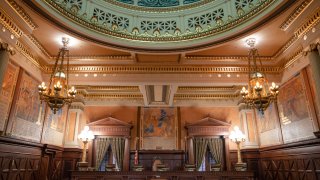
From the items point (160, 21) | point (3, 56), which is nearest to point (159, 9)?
point (160, 21)

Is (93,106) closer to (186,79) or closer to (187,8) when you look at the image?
(186,79)

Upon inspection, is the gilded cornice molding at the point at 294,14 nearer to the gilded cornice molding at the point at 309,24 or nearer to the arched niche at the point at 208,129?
the gilded cornice molding at the point at 309,24

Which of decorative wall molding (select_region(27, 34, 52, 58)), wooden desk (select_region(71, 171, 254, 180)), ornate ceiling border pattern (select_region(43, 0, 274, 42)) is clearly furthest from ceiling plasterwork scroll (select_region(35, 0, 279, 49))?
wooden desk (select_region(71, 171, 254, 180))

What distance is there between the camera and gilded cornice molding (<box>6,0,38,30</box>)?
542 cm

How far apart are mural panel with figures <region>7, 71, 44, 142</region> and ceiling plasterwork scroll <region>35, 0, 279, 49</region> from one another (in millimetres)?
2882

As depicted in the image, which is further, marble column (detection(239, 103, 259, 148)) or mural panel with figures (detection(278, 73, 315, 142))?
marble column (detection(239, 103, 259, 148))

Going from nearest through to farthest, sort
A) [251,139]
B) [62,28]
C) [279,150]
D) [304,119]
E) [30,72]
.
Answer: [62,28] < [304,119] < [30,72] < [279,150] < [251,139]

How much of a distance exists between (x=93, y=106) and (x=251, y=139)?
818cm

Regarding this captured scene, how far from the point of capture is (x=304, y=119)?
7211 millimetres

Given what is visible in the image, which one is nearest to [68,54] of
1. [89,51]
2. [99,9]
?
[89,51]

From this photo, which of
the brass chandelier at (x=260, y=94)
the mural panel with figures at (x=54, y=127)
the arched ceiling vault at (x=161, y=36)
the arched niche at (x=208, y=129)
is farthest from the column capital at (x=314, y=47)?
the mural panel with figures at (x=54, y=127)

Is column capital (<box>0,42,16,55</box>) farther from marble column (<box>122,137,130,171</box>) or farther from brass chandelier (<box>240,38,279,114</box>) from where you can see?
marble column (<box>122,137,130,171</box>)

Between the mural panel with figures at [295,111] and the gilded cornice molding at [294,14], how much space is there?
7.06 feet

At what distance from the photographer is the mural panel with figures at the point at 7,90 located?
20.9ft
